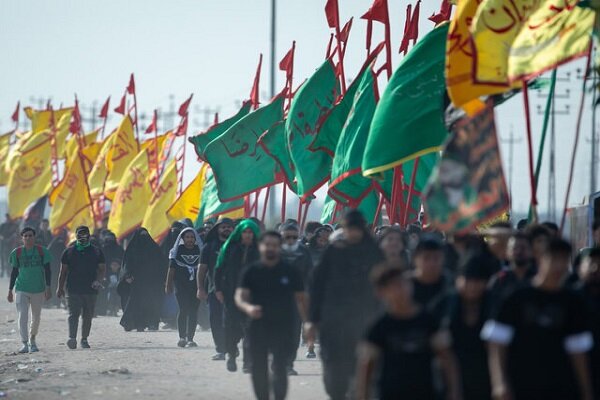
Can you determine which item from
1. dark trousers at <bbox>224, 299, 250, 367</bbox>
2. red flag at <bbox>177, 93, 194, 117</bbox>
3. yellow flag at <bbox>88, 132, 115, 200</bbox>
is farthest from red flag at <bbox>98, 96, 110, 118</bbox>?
dark trousers at <bbox>224, 299, 250, 367</bbox>

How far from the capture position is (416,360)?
762cm

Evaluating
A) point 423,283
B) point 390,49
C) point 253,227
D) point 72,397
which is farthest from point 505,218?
point 423,283

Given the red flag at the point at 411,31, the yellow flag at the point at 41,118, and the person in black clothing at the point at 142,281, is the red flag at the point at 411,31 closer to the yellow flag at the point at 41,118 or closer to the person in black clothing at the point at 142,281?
the person in black clothing at the point at 142,281

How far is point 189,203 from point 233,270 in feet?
52.7

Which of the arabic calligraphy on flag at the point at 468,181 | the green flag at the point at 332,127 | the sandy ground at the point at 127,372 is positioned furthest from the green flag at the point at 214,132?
the arabic calligraphy on flag at the point at 468,181

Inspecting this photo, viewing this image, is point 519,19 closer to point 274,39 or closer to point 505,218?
point 505,218

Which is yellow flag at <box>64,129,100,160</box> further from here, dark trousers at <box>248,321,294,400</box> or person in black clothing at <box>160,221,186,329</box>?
dark trousers at <box>248,321,294,400</box>

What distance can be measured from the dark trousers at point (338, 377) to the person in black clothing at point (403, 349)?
3.56 metres

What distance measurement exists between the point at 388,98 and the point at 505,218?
11.9 feet

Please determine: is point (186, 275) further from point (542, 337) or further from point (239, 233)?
point (542, 337)

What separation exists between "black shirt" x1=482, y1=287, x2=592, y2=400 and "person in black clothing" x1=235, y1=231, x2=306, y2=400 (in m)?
3.93

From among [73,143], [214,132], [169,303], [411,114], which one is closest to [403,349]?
[411,114]

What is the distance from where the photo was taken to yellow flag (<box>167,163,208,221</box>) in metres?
31.4

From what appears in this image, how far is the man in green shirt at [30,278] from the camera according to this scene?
18828 millimetres
